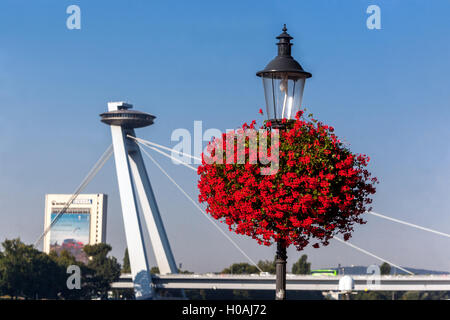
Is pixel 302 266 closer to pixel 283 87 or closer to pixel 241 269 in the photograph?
pixel 241 269

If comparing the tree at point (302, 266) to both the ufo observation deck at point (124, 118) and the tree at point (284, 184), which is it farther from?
the tree at point (284, 184)

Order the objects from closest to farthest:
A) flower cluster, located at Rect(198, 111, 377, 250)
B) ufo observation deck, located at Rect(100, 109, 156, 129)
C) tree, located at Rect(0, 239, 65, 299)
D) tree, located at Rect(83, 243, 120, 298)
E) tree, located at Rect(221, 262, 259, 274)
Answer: flower cluster, located at Rect(198, 111, 377, 250), ufo observation deck, located at Rect(100, 109, 156, 129), tree, located at Rect(0, 239, 65, 299), tree, located at Rect(83, 243, 120, 298), tree, located at Rect(221, 262, 259, 274)

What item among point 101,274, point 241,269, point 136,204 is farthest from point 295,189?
point 241,269

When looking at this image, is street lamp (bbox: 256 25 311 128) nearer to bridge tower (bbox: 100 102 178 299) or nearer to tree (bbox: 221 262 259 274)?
bridge tower (bbox: 100 102 178 299)

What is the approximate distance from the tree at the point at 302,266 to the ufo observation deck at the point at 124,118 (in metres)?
74.0

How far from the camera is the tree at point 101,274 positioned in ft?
449

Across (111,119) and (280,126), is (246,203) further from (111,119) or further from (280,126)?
(111,119)

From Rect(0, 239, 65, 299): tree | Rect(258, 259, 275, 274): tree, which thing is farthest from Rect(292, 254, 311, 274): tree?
Rect(0, 239, 65, 299): tree

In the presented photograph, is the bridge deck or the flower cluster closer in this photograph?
the flower cluster

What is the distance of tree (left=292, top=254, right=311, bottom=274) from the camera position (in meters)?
178

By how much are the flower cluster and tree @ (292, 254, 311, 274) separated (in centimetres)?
15831

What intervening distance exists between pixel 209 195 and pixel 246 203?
148cm

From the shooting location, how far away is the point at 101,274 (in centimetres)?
13925
